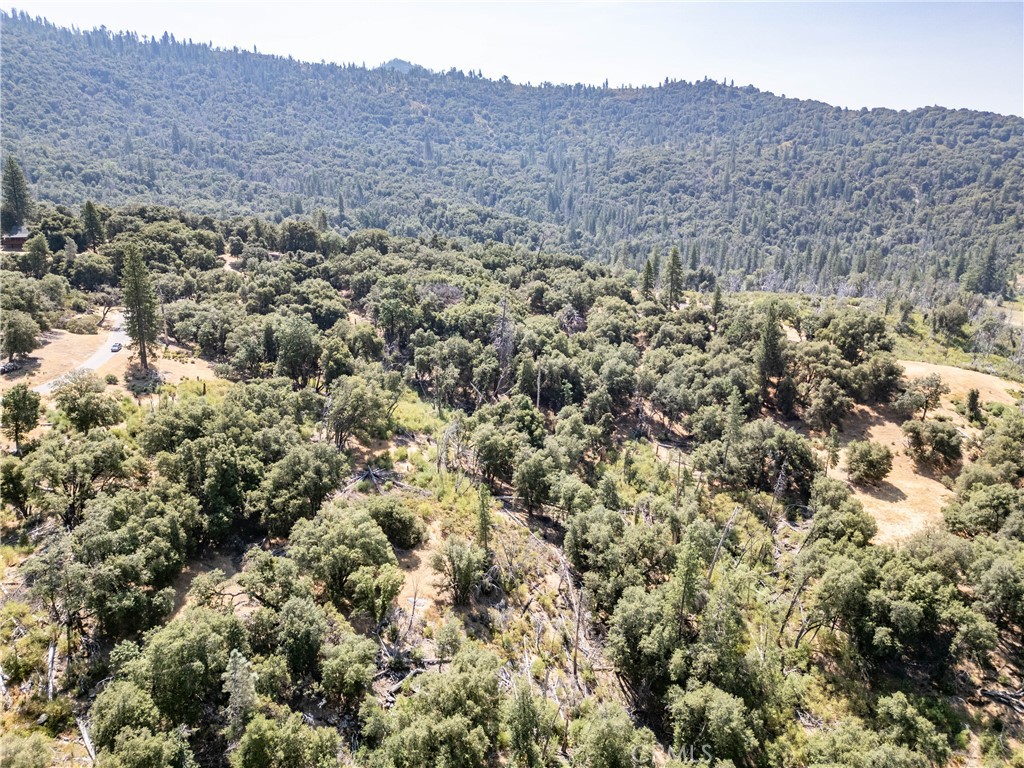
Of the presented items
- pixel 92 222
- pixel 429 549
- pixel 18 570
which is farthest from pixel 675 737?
pixel 92 222

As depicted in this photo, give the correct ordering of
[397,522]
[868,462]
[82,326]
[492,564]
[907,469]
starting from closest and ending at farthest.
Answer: [492,564] < [397,522] < [868,462] < [907,469] < [82,326]

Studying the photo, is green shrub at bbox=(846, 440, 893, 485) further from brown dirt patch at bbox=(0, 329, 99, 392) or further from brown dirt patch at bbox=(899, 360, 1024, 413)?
brown dirt patch at bbox=(0, 329, 99, 392)

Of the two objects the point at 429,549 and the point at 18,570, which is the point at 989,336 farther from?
the point at 18,570

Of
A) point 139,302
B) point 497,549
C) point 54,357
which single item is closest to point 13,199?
point 54,357

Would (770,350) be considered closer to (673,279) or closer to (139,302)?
(673,279)

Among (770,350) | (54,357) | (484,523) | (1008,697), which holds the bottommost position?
(1008,697)

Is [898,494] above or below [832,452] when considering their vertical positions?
below
